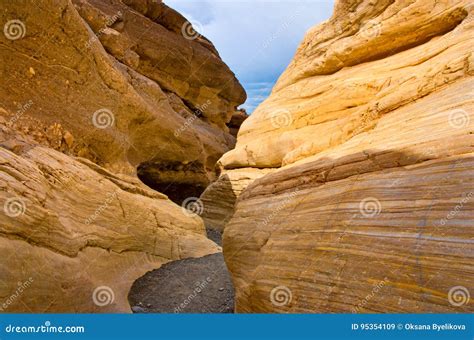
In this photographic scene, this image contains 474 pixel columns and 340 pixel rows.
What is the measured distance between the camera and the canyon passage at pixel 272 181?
5.00 metres

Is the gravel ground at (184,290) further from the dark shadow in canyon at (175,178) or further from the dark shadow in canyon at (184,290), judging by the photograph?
the dark shadow in canyon at (175,178)

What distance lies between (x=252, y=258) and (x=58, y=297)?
13.5 feet

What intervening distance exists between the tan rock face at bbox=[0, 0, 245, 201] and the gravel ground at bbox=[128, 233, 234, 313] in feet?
18.3

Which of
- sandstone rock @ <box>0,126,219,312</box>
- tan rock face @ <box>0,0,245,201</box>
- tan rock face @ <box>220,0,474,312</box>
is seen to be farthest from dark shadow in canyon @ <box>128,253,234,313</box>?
tan rock face @ <box>0,0,245,201</box>

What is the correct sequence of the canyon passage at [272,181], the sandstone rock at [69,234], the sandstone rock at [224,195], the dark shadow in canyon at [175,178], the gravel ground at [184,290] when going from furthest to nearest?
the dark shadow in canyon at [175,178], the sandstone rock at [224,195], the gravel ground at [184,290], the sandstone rock at [69,234], the canyon passage at [272,181]

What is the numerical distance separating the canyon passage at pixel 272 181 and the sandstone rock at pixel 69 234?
0.14 ft

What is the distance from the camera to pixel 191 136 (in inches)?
887

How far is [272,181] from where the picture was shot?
8.70 meters

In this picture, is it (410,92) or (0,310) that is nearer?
(0,310)

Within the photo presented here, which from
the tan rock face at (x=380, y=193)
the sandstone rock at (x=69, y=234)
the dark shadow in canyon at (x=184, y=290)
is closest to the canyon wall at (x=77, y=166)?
the sandstone rock at (x=69, y=234)

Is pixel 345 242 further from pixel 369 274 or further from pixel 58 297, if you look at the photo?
pixel 58 297

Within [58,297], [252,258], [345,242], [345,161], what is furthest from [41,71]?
[345,242]

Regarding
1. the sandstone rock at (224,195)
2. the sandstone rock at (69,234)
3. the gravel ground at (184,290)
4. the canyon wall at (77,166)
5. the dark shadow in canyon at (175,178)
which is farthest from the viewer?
the dark shadow in canyon at (175,178)

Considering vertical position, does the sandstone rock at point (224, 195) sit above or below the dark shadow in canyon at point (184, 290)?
above
